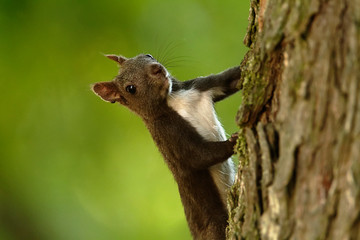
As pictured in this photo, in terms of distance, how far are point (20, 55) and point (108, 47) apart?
1.01 meters

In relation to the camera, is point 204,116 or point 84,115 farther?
point 84,115

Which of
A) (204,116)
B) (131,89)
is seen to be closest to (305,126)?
(204,116)

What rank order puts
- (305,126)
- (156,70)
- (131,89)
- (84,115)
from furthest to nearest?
(84,115), (131,89), (156,70), (305,126)

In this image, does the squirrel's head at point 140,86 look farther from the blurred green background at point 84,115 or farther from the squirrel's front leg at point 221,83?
the blurred green background at point 84,115

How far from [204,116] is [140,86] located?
2.13 feet

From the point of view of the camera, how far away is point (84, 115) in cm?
684

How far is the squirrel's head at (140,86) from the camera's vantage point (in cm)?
480

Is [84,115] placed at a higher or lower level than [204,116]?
higher

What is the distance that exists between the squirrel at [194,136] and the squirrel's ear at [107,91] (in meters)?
0.19

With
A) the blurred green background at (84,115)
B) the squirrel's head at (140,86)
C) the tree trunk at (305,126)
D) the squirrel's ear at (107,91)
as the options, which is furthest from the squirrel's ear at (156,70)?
the tree trunk at (305,126)

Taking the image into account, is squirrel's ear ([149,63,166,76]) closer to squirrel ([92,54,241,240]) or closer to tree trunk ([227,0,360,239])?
squirrel ([92,54,241,240])

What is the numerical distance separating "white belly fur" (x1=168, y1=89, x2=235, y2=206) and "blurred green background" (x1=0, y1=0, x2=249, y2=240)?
180cm

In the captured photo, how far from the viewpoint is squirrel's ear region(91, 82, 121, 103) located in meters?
5.05

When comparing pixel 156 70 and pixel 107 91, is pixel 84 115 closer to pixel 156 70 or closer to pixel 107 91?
pixel 107 91
